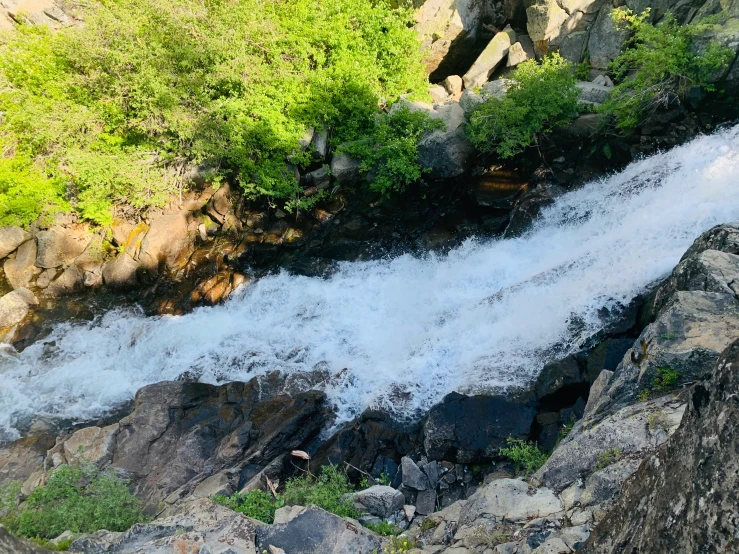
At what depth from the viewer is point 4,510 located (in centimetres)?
812

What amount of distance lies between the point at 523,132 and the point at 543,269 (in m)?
4.59

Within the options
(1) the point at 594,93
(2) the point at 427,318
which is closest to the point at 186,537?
(2) the point at 427,318

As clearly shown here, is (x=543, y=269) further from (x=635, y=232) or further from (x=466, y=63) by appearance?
(x=466, y=63)

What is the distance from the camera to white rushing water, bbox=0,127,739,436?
411 inches

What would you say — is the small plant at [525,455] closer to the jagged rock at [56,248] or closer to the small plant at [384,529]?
the small plant at [384,529]

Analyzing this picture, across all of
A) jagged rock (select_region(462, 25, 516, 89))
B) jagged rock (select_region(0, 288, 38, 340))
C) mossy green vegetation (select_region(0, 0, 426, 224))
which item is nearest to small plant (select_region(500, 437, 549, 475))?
mossy green vegetation (select_region(0, 0, 426, 224))

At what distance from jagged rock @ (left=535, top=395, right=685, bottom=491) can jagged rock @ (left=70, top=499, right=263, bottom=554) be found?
4.10 m

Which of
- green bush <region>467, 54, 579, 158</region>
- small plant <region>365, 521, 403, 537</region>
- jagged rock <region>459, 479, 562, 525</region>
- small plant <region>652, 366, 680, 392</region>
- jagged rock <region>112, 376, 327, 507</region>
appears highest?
green bush <region>467, 54, 579, 158</region>

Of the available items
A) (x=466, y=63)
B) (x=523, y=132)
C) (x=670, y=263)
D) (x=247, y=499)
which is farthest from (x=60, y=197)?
(x=670, y=263)

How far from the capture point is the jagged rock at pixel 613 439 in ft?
19.1

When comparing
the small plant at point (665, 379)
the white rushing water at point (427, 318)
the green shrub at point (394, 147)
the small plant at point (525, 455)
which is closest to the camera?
the small plant at point (665, 379)

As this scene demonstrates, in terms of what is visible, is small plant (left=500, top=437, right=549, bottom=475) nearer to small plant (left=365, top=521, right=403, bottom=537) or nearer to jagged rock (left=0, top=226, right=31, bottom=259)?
small plant (left=365, top=521, right=403, bottom=537)

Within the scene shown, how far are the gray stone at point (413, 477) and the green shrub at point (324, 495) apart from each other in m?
1.11

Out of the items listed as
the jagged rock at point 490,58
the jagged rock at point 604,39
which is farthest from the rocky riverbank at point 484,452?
the jagged rock at point 490,58
